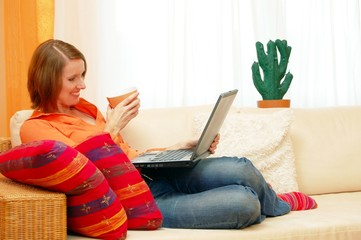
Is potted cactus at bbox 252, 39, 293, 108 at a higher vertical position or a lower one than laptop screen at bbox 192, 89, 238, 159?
higher

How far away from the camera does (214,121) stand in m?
2.02

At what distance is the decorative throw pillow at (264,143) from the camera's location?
8.41 feet

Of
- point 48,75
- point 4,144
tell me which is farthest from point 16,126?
point 48,75

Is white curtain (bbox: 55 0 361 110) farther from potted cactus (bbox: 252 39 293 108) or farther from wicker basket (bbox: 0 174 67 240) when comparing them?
wicker basket (bbox: 0 174 67 240)

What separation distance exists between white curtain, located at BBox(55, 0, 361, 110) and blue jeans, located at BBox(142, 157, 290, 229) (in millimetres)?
1145

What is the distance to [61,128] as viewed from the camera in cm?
214

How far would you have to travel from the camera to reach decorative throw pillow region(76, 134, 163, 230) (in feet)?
5.87

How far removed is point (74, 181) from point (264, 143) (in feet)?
3.70

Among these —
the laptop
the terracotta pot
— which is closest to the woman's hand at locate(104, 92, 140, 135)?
the laptop

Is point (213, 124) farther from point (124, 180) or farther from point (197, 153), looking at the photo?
point (124, 180)

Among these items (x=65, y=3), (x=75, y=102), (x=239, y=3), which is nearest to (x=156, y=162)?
(x=75, y=102)

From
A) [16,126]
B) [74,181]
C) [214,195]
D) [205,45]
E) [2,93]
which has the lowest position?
[214,195]

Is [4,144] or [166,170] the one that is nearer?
[166,170]

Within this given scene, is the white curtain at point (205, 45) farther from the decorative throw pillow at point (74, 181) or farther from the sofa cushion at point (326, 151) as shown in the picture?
the decorative throw pillow at point (74, 181)
